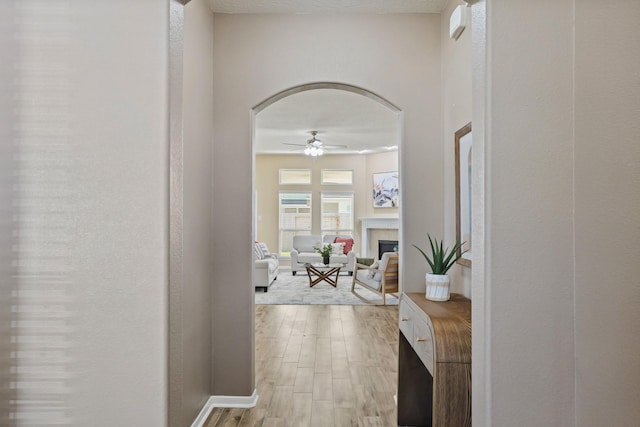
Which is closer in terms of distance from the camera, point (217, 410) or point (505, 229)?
point (505, 229)

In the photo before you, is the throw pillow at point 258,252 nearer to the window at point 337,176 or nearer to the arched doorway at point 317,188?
the arched doorway at point 317,188

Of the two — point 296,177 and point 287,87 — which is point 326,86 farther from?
point 296,177

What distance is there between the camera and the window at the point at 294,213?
10477 mm

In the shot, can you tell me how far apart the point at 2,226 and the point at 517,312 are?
1820mm

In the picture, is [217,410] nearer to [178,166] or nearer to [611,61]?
[178,166]

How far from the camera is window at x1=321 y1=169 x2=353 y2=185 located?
10.5 m

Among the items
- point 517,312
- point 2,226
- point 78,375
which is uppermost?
point 2,226

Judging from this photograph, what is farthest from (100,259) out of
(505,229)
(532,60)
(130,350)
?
(532,60)

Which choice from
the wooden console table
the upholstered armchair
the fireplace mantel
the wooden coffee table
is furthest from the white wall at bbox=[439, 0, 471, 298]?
the fireplace mantel

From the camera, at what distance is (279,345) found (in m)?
4.39

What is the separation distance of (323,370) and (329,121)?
428 cm

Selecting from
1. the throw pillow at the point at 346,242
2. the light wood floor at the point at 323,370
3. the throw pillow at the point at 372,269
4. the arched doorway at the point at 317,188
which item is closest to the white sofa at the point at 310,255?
the throw pillow at the point at 346,242

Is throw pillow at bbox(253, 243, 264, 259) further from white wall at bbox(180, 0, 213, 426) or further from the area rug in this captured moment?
white wall at bbox(180, 0, 213, 426)

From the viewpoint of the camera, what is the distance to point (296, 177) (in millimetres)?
10531
